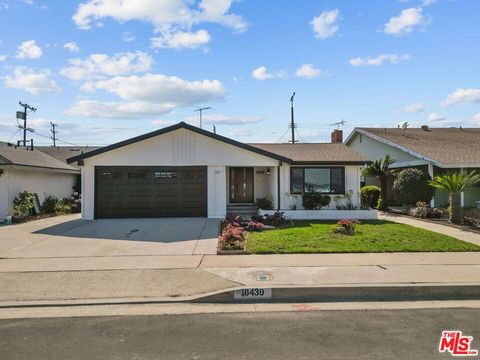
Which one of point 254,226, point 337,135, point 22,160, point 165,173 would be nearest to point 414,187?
point 337,135

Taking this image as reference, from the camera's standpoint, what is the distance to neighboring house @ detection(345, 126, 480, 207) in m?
19.9

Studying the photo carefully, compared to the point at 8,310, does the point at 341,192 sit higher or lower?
higher

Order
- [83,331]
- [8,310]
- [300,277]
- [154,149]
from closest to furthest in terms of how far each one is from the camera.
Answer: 1. [83,331]
2. [8,310]
3. [300,277]
4. [154,149]

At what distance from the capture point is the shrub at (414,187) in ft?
65.4

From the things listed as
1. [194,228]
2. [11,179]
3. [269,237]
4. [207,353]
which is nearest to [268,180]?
[194,228]

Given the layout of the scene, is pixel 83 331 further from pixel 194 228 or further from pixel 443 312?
pixel 194 228

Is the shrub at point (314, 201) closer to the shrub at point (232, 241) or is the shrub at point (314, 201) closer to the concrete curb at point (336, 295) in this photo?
the shrub at point (232, 241)

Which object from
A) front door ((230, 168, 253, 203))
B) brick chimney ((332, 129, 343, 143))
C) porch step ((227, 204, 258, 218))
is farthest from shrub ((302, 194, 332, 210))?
brick chimney ((332, 129, 343, 143))

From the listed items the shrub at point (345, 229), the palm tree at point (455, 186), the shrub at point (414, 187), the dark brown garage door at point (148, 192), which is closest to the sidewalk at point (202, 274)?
the shrub at point (345, 229)

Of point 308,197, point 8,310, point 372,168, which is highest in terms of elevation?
point 372,168

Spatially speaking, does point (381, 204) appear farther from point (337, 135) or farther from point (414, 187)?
point (337, 135)

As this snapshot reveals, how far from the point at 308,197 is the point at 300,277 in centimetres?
1078

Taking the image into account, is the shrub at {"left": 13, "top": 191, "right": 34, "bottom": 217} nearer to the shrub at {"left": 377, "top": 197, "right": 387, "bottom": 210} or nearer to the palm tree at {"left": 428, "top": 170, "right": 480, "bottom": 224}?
the shrub at {"left": 377, "top": 197, "right": 387, "bottom": 210}

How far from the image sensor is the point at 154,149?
18.2 meters
